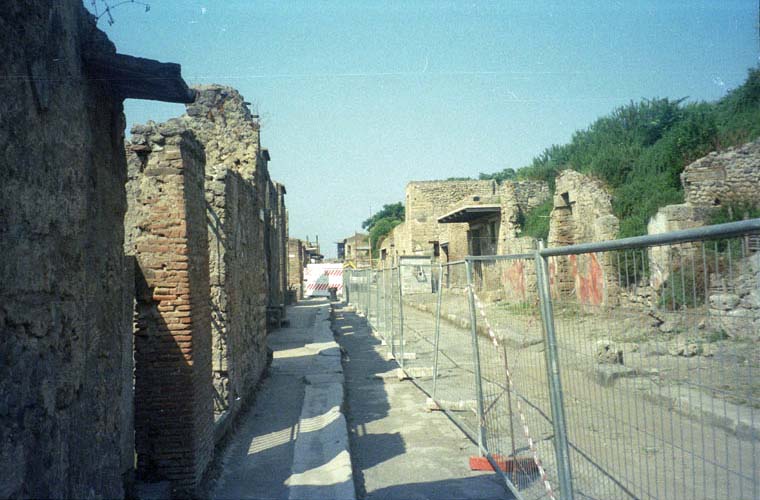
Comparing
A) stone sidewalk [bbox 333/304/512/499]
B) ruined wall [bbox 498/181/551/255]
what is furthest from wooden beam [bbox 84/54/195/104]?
ruined wall [bbox 498/181/551/255]

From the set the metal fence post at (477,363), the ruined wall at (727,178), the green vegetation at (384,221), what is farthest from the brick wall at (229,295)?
the green vegetation at (384,221)

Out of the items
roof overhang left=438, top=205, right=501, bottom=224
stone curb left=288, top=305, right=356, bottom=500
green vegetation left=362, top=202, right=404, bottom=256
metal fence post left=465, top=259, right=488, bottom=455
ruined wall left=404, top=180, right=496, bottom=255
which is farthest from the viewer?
green vegetation left=362, top=202, right=404, bottom=256

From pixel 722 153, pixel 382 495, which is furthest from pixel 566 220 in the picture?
pixel 382 495

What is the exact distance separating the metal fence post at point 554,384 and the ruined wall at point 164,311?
2813 mm

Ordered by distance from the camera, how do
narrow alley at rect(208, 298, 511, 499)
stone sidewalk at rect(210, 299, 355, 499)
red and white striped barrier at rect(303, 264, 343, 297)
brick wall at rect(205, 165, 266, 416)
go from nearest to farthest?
stone sidewalk at rect(210, 299, 355, 499), narrow alley at rect(208, 298, 511, 499), brick wall at rect(205, 165, 266, 416), red and white striped barrier at rect(303, 264, 343, 297)

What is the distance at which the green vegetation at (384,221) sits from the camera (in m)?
65.3

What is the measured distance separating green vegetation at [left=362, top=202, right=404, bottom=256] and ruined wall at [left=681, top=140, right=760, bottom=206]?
162 feet

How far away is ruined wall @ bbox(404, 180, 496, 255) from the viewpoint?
34.9m

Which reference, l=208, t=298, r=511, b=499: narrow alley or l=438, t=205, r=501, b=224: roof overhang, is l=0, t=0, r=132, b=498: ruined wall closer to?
l=208, t=298, r=511, b=499: narrow alley

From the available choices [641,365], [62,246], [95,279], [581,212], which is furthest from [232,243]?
[581,212]

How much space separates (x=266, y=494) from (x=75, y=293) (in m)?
2.60

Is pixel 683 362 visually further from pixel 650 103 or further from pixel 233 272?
pixel 650 103

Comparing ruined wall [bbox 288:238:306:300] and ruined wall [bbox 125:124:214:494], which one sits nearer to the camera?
ruined wall [bbox 125:124:214:494]

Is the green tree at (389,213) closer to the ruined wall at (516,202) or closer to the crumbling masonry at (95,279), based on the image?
the ruined wall at (516,202)
